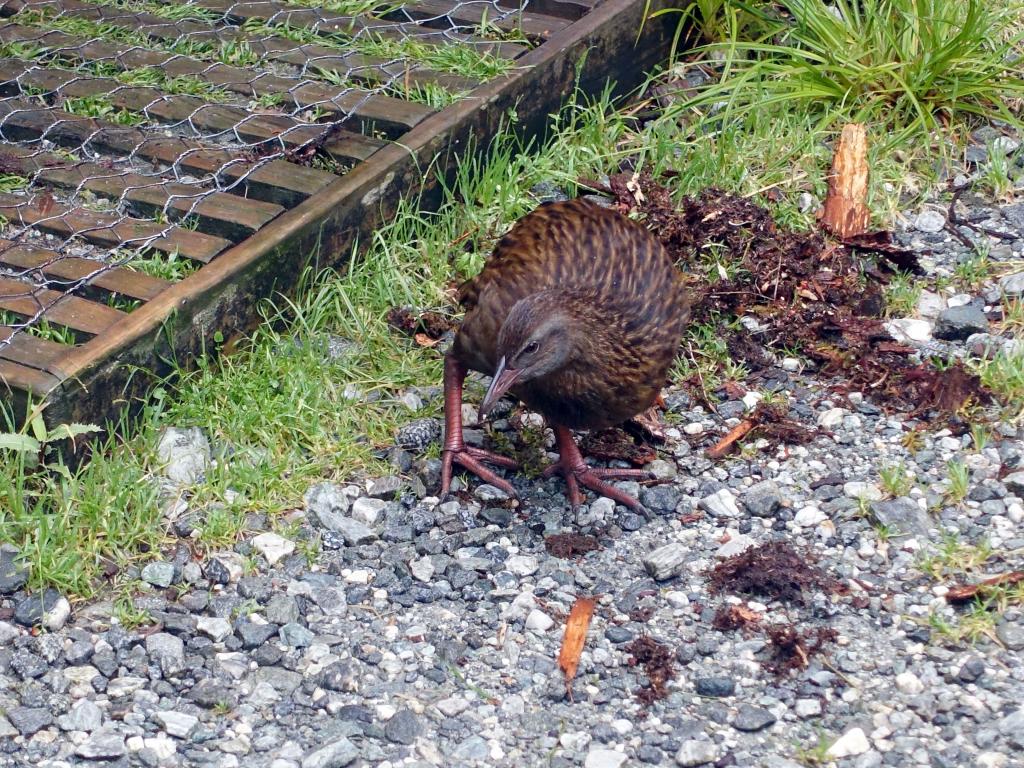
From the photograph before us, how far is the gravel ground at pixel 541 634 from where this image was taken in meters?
3.25

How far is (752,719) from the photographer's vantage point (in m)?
3.27

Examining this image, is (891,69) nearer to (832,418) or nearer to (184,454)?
(832,418)

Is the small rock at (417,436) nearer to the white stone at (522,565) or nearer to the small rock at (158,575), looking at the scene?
the white stone at (522,565)

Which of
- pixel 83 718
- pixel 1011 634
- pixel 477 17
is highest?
pixel 477 17

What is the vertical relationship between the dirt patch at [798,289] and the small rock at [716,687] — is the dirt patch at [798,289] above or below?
above

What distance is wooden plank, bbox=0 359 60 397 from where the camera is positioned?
3.86 metres

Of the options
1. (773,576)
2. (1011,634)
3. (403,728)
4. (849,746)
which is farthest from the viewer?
(773,576)

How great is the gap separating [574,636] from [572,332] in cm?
87

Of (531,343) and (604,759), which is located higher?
(531,343)

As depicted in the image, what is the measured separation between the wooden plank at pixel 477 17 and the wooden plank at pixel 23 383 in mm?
2739

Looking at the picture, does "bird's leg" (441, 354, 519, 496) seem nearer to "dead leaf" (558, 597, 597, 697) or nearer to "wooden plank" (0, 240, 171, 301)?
"dead leaf" (558, 597, 597, 697)

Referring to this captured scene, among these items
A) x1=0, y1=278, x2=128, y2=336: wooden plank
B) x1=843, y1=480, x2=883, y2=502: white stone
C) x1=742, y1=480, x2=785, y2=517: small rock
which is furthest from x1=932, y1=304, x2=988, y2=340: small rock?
x1=0, y1=278, x2=128, y2=336: wooden plank

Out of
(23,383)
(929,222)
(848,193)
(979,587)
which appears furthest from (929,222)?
(23,383)

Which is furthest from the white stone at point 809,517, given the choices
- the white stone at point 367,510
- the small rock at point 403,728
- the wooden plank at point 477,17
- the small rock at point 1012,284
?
the wooden plank at point 477,17
